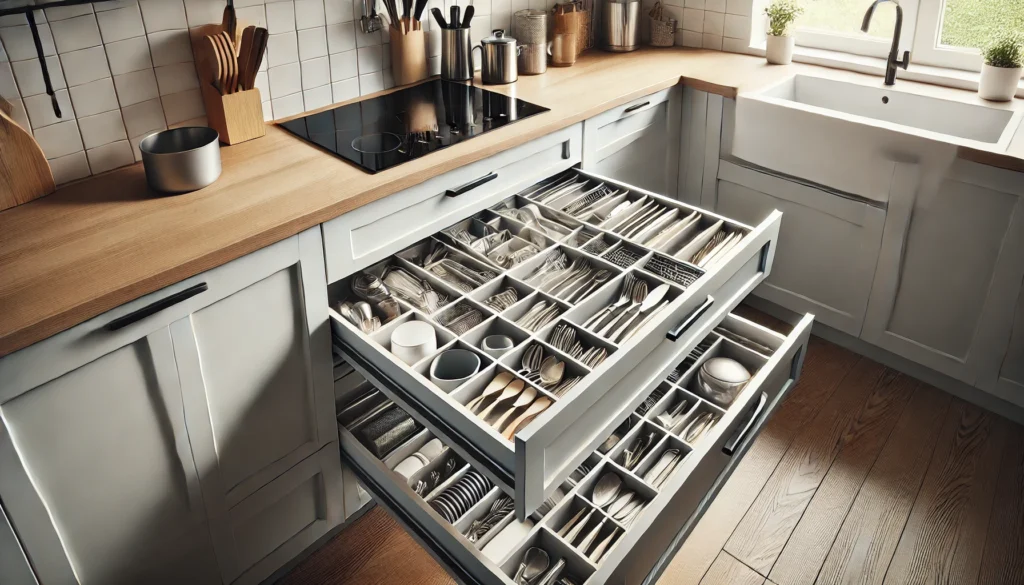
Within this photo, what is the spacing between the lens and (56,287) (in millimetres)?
1239

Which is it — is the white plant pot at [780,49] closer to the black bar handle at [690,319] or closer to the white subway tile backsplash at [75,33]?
the black bar handle at [690,319]

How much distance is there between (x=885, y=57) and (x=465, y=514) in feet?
7.40

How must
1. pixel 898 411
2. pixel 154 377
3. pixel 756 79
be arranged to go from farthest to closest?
pixel 756 79 < pixel 898 411 < pixel 154 377

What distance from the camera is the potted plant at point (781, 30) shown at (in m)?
2.66

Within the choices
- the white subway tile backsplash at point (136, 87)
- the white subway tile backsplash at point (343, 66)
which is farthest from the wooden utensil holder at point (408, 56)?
the white subway tile backsplash at point (136, 87)

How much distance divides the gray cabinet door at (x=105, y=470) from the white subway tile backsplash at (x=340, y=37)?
107cm

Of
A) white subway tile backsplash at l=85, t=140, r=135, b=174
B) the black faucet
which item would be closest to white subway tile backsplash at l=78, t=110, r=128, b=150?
white subway tile backsplash at l=85, t=140, r=135, b=174

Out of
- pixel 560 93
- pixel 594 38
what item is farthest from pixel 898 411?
pixel 594 38

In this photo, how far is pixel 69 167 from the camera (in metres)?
1.65

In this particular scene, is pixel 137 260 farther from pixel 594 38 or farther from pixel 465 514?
pixel 594 38

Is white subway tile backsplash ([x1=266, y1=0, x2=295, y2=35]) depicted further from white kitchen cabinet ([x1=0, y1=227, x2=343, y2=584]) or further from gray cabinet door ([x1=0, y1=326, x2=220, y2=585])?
gray cabinet door ([x1=0, y1=326, x2=220, y2=585])

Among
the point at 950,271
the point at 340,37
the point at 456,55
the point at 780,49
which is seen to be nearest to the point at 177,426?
the point at 340,37

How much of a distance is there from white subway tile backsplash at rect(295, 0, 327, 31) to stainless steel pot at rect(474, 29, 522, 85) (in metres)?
0.53

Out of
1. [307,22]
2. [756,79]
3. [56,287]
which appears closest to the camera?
[56,287]
